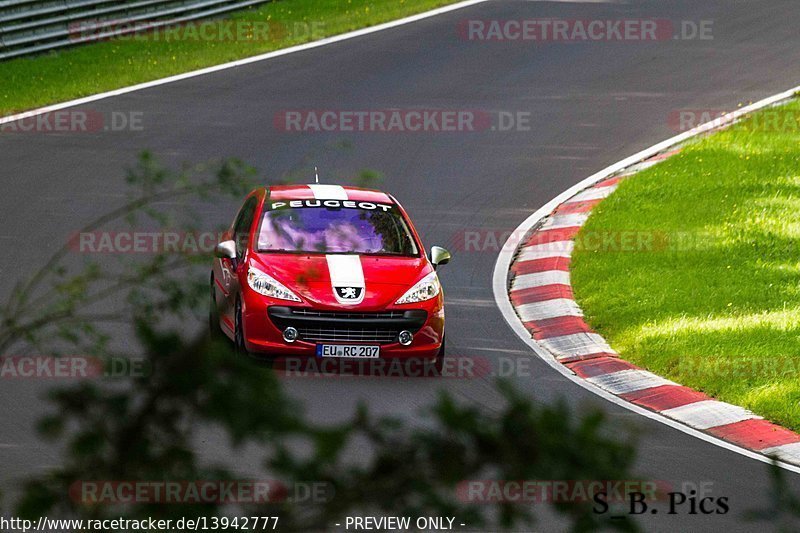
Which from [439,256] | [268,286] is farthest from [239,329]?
[439,256]

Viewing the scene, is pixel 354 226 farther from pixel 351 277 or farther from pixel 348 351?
pixel 348 351

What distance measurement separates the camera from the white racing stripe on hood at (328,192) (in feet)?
40.4

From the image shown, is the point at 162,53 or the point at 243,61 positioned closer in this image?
the point at 243,61

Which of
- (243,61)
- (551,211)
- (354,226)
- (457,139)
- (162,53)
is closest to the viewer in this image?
(354,226)

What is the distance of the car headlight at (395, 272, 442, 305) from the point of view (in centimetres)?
1129

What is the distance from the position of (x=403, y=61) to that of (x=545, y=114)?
3.76 m

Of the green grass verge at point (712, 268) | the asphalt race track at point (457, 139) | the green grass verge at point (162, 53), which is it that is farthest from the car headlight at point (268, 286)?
the green grass verge at point (162, 53)

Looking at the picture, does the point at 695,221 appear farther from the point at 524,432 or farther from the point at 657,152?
the point at 524,432

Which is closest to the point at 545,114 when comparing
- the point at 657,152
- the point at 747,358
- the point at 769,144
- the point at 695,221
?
the point at 657,152

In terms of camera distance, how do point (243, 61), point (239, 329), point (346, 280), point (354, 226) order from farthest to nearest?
1. point (243, 61)
2. point (354, 226)
3. point (239, 329)
4. point (346, 280)

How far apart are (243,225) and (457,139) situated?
26.8ft

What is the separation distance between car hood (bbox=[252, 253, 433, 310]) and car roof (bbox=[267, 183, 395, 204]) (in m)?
0.79

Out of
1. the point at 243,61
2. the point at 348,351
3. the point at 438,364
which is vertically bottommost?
the point at 438,364

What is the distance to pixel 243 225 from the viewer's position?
1252cm
